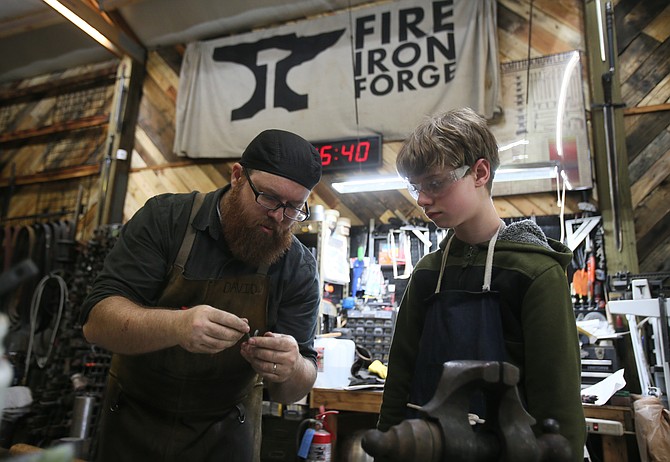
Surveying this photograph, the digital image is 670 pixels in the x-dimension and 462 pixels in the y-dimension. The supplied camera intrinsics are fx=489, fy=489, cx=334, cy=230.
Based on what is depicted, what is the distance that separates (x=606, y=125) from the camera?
11.5 ft

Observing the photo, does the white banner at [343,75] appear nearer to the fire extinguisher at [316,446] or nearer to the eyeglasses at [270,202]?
the fire extinguisher at [316,446]

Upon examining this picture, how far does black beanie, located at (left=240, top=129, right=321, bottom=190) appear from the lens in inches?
60.3

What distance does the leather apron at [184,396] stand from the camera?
1.48 meters

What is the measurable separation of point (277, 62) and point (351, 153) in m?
1.26

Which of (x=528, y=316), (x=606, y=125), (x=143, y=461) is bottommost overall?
(x=143, y=461)

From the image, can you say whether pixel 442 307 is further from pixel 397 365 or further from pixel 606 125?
pixel 606 125

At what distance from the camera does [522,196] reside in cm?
371

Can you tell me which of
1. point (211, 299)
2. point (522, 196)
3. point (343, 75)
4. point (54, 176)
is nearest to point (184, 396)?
point (211, 299)

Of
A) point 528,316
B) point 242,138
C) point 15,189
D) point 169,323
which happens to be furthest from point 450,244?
point 15,189

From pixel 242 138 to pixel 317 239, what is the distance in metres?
1.46

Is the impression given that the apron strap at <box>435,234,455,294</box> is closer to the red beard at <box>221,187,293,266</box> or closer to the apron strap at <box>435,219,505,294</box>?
the apron strap at <box>435,219,505,294</box>

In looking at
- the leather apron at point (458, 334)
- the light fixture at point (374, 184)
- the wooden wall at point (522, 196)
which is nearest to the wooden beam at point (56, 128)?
the wooden wall at point (522, 196)

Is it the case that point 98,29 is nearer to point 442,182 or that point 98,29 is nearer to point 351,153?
point 351,153

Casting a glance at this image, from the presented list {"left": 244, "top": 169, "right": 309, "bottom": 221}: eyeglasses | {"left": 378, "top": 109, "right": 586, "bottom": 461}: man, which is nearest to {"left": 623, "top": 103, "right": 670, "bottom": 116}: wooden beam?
{"left": 378, "top": 109, "right": 586, "bottom": 461}: man
